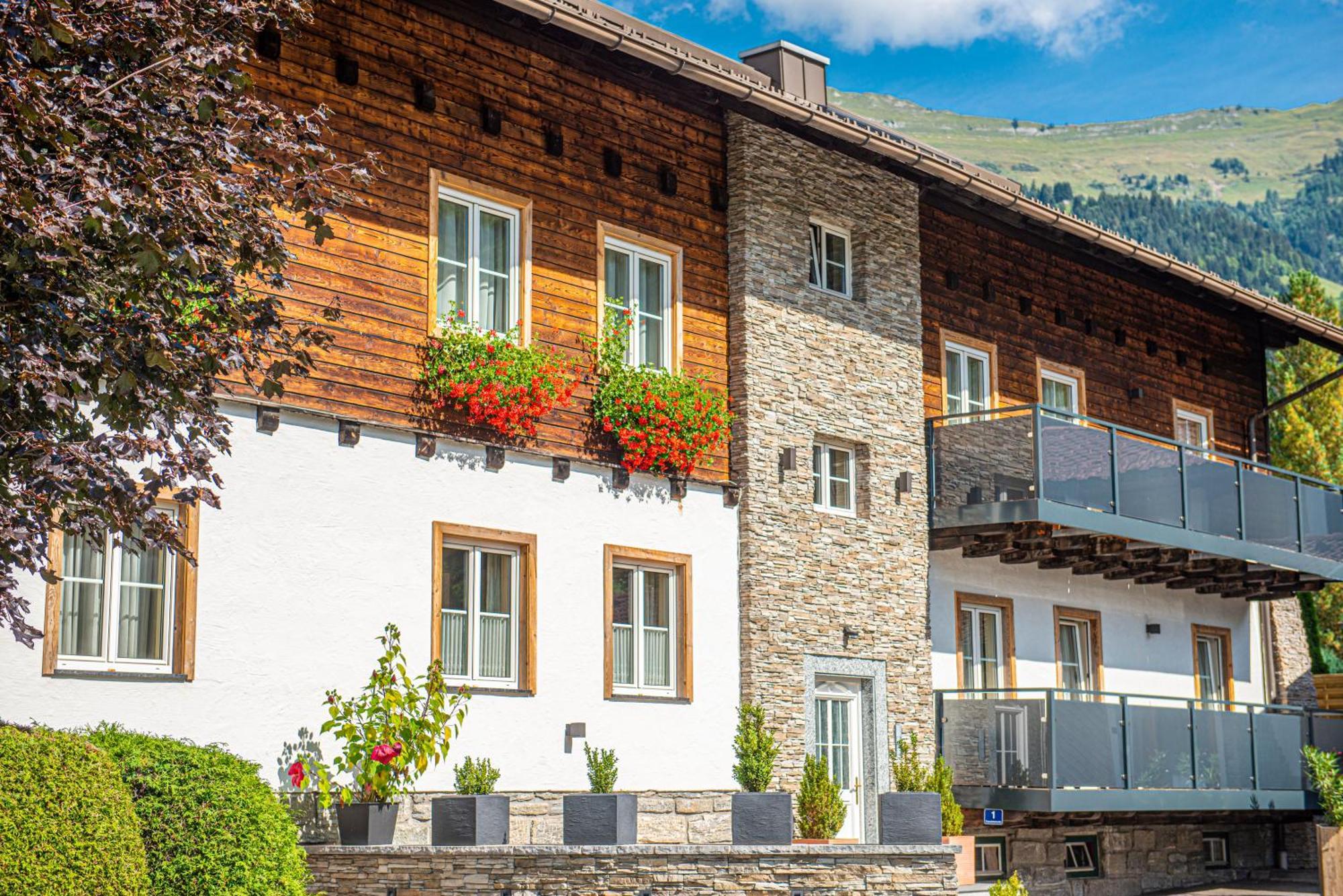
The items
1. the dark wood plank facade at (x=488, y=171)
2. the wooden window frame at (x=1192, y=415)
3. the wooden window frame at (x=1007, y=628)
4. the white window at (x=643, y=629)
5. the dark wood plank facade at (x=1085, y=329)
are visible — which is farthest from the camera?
the wooden window frame at (x=1192, y=415)

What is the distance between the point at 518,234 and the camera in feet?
52.2

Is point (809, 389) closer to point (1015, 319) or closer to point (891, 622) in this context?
point (891, 622)

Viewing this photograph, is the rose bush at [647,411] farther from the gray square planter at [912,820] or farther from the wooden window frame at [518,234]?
the gray square planter at [912,820]

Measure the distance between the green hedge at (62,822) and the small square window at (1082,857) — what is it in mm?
14258

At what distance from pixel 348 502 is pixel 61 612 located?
2.60 m

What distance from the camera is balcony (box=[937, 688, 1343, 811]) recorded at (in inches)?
726

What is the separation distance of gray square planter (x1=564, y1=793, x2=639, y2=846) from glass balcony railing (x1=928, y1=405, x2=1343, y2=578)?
691cm

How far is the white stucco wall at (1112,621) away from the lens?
784 inches

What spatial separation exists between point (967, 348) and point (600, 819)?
31.3ft

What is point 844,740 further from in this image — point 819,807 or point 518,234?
point 518,234

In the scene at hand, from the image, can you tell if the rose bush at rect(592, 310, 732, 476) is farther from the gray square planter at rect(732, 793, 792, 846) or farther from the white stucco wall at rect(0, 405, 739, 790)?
the gray square planter at rect(732, 793, 792, 846)

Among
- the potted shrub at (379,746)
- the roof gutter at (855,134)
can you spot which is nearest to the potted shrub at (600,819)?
the potted shrub at (379,746)

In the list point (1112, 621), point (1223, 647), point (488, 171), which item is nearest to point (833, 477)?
point (488, 171)

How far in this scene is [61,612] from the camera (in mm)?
12250
